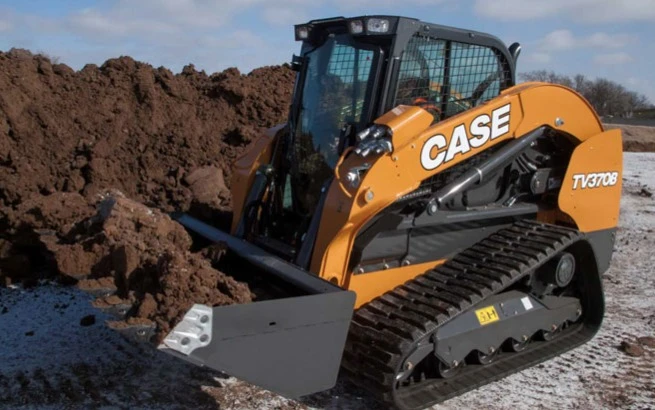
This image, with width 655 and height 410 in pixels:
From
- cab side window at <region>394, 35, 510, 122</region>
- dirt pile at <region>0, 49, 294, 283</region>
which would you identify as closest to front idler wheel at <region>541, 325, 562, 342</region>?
cab side window at <region>394, 35, 510, 122</region>

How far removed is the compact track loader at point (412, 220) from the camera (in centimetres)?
366

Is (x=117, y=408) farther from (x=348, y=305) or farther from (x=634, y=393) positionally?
(x=634, y=393)

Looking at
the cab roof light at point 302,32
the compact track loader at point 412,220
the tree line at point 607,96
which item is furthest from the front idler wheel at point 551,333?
the tree line at point 607,96

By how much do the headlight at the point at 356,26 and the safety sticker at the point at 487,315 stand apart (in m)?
1.92

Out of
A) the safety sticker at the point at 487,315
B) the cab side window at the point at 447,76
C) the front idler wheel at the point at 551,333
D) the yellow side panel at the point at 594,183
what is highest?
the cab side window at the point at 447,76

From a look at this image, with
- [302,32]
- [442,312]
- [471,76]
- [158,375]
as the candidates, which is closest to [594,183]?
[471,76]

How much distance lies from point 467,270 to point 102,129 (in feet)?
17.9

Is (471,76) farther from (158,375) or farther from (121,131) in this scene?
(121,131)

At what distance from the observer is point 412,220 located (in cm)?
432

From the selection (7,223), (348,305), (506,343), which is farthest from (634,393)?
(7,223)

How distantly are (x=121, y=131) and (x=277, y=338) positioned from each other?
5753 millimetres

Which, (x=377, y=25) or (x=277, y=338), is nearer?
(x=277, y=338)

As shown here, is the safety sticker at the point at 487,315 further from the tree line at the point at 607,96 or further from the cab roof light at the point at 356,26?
the tree line at the point at 607,96

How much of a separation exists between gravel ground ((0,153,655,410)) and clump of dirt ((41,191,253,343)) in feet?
2.63
